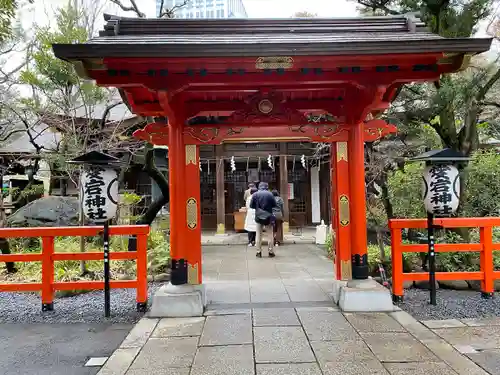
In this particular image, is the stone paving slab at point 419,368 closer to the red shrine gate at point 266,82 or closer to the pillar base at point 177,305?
the red shrine gate at point 266,82

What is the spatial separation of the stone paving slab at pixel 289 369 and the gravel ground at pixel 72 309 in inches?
91.9

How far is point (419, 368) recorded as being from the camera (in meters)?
3.29

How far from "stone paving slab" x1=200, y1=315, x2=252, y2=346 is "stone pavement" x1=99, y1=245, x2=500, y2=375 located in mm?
11

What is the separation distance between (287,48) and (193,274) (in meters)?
3.30

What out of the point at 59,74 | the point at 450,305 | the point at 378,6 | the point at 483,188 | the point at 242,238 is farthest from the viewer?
the point at 242,238

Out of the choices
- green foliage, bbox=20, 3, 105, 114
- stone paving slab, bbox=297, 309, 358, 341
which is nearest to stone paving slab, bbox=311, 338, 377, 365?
stone paving slab, bbox=297, 309, 358, 341

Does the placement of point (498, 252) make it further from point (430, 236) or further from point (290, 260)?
point (290, 260)

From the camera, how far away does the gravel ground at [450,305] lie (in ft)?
15.9

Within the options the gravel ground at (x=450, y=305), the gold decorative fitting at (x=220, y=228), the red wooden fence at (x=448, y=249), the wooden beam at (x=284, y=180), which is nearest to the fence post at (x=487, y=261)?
the red wooden fence at (x=448, y=249)

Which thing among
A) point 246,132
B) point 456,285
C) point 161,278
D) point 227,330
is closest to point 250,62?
point 246,132

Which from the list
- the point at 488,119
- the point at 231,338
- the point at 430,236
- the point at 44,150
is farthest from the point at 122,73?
the point at 488,119

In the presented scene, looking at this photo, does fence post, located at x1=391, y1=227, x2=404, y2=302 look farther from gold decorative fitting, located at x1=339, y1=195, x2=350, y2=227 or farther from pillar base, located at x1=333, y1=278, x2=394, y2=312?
gold decorative fitting, located at x1=339, y1=195, x2=350, y2=227

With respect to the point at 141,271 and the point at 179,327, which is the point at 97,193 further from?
the point at 179,327

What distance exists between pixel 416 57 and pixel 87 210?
4462mm
